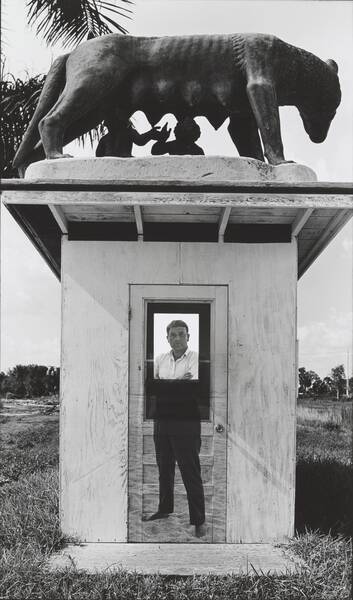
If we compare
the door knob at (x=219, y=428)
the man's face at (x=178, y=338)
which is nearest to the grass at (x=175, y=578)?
the door knob at (x=219, y=428)

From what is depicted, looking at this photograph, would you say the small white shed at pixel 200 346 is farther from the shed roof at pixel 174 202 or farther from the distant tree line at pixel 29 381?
the distant tree line at pixel 29 381

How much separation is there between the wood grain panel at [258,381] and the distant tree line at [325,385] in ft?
48.0

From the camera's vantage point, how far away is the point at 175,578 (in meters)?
5.18

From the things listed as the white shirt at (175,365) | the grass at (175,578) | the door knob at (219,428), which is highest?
the white shirt at (175,365)

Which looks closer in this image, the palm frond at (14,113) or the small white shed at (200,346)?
the small white shed at (200,346)

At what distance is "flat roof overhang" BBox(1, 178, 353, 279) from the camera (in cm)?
541

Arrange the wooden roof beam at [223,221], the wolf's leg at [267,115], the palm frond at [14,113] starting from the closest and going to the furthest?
the wooden roof beam at [223,221], the wolf's leg at [267,115], the palm frond at [14,113]

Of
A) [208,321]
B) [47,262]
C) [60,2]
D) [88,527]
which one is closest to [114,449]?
[88,527]

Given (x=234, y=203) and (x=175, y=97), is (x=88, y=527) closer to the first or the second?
(x=234, y=203)

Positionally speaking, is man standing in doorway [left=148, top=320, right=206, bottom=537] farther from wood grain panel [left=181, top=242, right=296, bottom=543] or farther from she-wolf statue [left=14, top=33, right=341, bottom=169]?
she-wolf statue [left=14, top=33, right=341, bottom=169]

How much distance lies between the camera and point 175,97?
6.54m

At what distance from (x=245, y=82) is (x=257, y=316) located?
91.7 inches

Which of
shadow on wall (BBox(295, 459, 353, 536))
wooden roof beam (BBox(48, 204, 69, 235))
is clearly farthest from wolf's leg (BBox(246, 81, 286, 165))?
shadow on wall (BBox(295, 459, 353, 536))

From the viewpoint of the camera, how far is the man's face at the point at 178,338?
5988 millimetres
